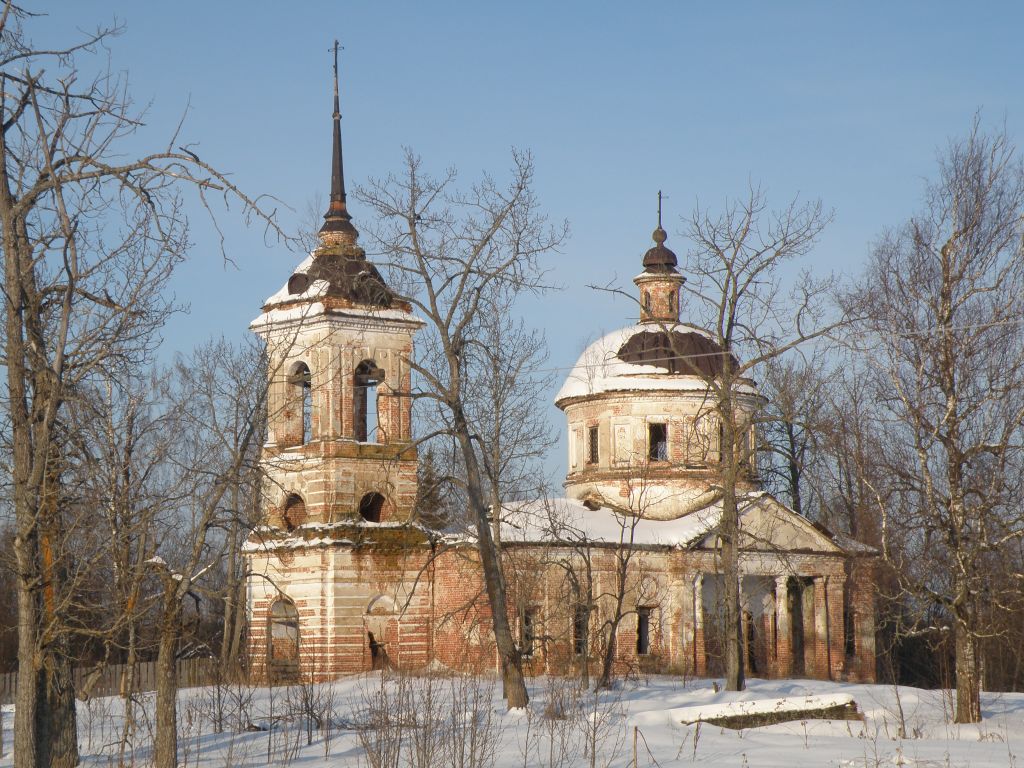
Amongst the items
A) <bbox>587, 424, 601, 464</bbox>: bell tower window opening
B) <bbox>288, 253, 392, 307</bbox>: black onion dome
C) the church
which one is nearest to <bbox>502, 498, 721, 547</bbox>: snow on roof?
the church

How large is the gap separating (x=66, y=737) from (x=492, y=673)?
50.6 ft

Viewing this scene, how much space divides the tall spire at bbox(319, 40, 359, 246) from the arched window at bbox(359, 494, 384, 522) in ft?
18.1

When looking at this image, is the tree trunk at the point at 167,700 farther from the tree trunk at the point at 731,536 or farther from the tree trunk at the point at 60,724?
the tree trunk at the point at 731,536

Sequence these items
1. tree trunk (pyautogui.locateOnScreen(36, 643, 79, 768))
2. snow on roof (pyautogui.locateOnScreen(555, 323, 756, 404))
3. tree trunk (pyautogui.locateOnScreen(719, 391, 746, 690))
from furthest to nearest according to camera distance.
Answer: snow on roof (pyautogui.locateOnScreen(555, 323, 756, 404)) < tree trunk (pyautogui.locateOnScreen(719, 391, 746, 690)) < tree trunk (pyautogui.locateOnScreen(36, 643, 79, 768))

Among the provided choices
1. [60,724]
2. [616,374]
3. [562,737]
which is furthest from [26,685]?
[616,374]

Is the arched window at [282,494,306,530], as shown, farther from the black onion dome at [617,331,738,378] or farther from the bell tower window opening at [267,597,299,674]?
the black onion dome at [617,331,738,378]

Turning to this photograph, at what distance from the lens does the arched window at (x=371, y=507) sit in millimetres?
31055

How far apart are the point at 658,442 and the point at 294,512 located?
9473 mm

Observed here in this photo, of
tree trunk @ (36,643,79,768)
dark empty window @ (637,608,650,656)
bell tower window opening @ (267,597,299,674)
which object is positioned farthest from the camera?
dark empty window @ (637,608,650,656)

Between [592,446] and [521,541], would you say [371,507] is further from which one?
[592,446]

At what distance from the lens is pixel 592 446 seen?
3575 centimetres

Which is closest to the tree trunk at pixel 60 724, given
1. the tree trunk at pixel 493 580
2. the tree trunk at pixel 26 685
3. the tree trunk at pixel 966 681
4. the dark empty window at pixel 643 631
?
the tree trunk at pixel 26 685

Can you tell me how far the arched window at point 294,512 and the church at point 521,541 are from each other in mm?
34

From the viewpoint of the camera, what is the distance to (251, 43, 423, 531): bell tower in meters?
29.6
